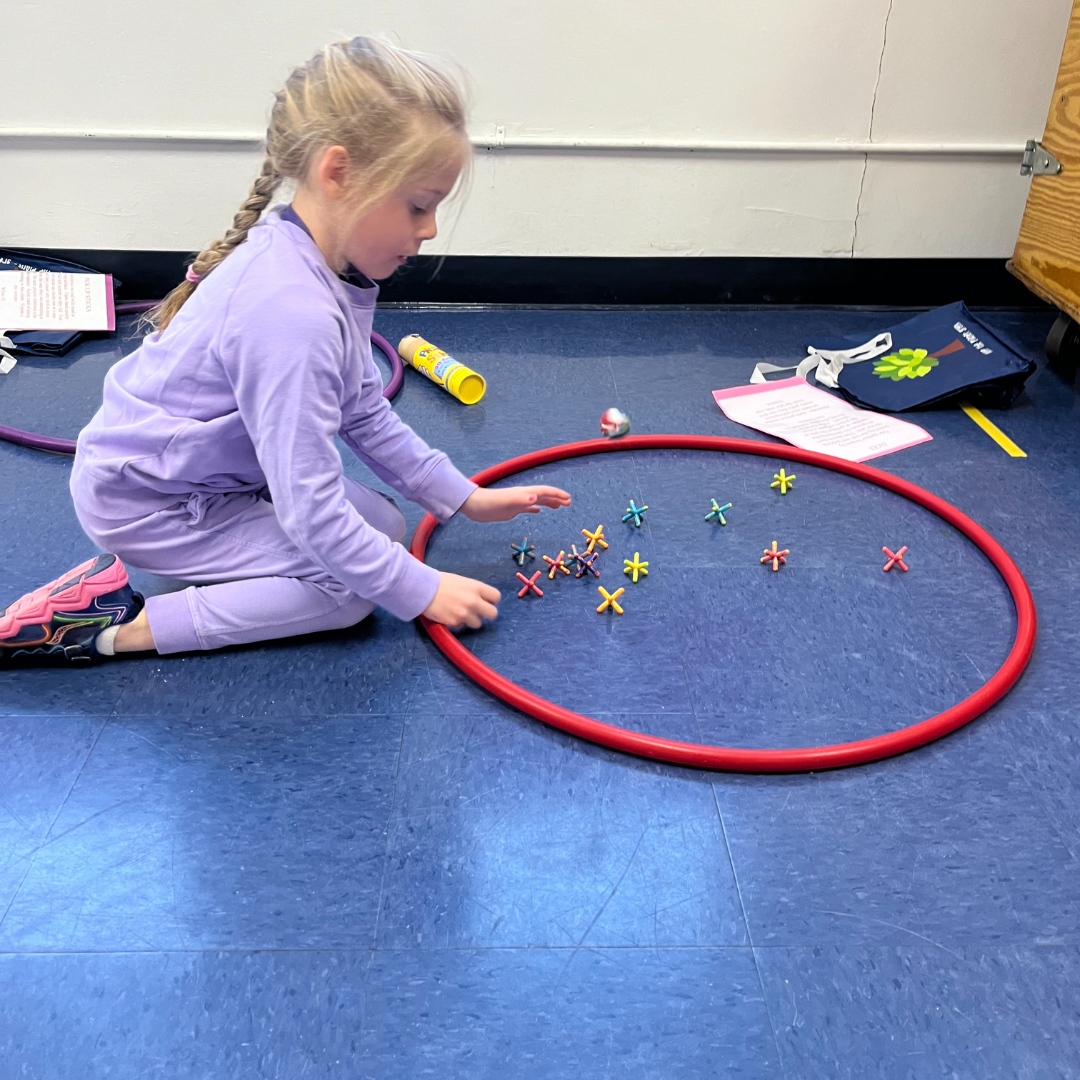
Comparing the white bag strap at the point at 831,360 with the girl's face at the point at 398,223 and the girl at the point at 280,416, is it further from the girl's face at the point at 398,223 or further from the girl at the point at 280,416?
the girl's face at the point at 398,223

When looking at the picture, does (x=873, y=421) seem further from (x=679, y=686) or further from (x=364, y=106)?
(x=364, y=106)

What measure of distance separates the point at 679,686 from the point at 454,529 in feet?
1.68

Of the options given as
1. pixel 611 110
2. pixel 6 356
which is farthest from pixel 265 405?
pixel 611 110

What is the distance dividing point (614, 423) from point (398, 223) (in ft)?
2.68

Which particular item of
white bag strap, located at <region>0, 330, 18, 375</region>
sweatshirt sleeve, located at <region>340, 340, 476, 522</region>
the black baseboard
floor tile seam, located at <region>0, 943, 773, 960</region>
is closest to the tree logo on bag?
the black baseboard

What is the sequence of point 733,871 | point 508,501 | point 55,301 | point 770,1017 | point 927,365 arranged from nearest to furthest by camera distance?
point 770,1017 < point 733,871 < point 508,501 < point 927,365 < point 55,301

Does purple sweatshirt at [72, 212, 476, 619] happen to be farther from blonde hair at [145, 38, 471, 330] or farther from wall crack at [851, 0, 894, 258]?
wall crack at [851, 0, 894, 258]

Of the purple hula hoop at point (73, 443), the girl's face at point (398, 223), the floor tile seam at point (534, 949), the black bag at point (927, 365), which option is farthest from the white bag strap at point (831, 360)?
the floor tile seam at point (534, 949)

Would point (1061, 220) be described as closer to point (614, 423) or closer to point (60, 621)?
point (614, 423)

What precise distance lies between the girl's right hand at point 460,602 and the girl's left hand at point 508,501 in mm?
194

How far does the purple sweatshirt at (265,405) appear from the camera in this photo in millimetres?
1121

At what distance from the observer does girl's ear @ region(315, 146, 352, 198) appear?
1095 millimetres

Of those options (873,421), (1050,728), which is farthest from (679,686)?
(873,421)

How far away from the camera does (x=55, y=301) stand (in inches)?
92.8
